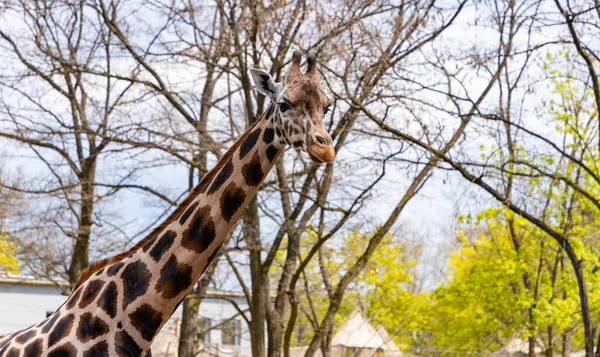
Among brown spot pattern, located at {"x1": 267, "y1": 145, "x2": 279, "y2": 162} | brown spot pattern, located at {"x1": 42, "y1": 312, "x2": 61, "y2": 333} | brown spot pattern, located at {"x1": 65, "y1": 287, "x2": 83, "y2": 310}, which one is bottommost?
brown spot pattern, located at {"x1": 42, "y1": 312, "x2": 61, "y2": 333}

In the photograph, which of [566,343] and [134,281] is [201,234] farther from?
[566,343]

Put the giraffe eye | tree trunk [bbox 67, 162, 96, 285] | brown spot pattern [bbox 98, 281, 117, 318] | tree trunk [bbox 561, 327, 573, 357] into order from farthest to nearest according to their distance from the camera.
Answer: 1. tree trunk [bbox 561, 327, 573, 357]
2. tree trunk [bbox 67, 162, 96, 285]
3. brown spot pattern [bbox 98, 281, 117, 318]
4. the giraffe eye

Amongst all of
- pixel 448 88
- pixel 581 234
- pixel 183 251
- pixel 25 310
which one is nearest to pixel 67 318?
pixel 183 251

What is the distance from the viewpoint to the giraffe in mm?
5102

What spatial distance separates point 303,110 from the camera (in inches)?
188

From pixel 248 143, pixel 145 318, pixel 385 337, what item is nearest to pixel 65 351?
pixel 145 318

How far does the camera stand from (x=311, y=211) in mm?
12852

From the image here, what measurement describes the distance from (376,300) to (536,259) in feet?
Result: 37.2

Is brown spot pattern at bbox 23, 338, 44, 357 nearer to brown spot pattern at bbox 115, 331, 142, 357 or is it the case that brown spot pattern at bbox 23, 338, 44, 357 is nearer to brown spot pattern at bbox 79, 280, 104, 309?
brown spot pattern at bbox 79, 280, 104, 309

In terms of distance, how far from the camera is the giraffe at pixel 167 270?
510 centimetres

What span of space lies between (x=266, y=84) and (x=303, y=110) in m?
0.52

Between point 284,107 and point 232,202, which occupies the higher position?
point 284,107

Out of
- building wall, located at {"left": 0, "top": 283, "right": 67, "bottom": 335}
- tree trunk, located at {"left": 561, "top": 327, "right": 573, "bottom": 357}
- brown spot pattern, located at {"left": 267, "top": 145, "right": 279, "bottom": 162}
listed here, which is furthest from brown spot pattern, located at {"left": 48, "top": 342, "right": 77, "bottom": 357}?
building wall, located at {"left": 0, "top": 283, "right": 67, "bottom": 335}

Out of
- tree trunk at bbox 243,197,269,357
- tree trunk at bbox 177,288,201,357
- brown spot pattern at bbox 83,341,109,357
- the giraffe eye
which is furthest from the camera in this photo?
tree trunk at bbox 177,288,201,357
